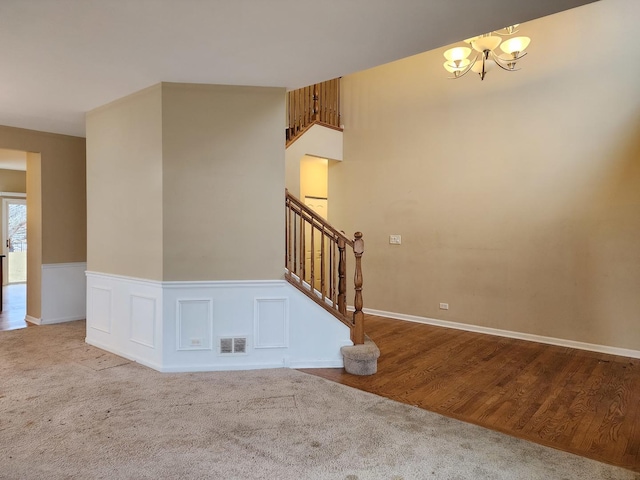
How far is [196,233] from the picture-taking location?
11.7ft

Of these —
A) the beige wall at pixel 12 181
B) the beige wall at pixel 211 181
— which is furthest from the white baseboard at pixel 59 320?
the beige wall at pixel 12 181

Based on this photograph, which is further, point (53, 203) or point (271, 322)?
point (53, 203)

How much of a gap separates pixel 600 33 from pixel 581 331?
3.32 meters

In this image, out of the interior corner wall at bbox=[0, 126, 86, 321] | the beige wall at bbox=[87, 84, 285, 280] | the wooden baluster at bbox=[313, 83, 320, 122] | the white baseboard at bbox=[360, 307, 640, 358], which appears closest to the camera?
the beige wall at bbox=[87, 84, 285, 280]

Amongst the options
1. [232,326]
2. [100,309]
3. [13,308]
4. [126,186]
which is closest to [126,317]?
[100,309]

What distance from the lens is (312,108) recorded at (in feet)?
18.7

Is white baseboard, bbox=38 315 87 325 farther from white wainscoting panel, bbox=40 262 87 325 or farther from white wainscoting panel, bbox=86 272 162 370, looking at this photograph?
white wainscoting panel, bbox=86 272 162 370

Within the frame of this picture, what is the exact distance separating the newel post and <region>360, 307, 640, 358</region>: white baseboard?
205cm

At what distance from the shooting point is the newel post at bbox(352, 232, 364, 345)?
358cm

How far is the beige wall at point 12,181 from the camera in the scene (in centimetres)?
848

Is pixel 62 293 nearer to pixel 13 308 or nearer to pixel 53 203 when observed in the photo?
pixel 53 203

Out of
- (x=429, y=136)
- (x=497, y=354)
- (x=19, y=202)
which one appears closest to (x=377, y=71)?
(x=429, y=136)

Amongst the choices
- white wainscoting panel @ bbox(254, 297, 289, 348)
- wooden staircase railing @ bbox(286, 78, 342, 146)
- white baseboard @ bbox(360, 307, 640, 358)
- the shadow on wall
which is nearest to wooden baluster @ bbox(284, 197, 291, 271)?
white wainscoting panel @ bbox(254, 297, 289, 348)

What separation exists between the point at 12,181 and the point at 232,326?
8.27m
